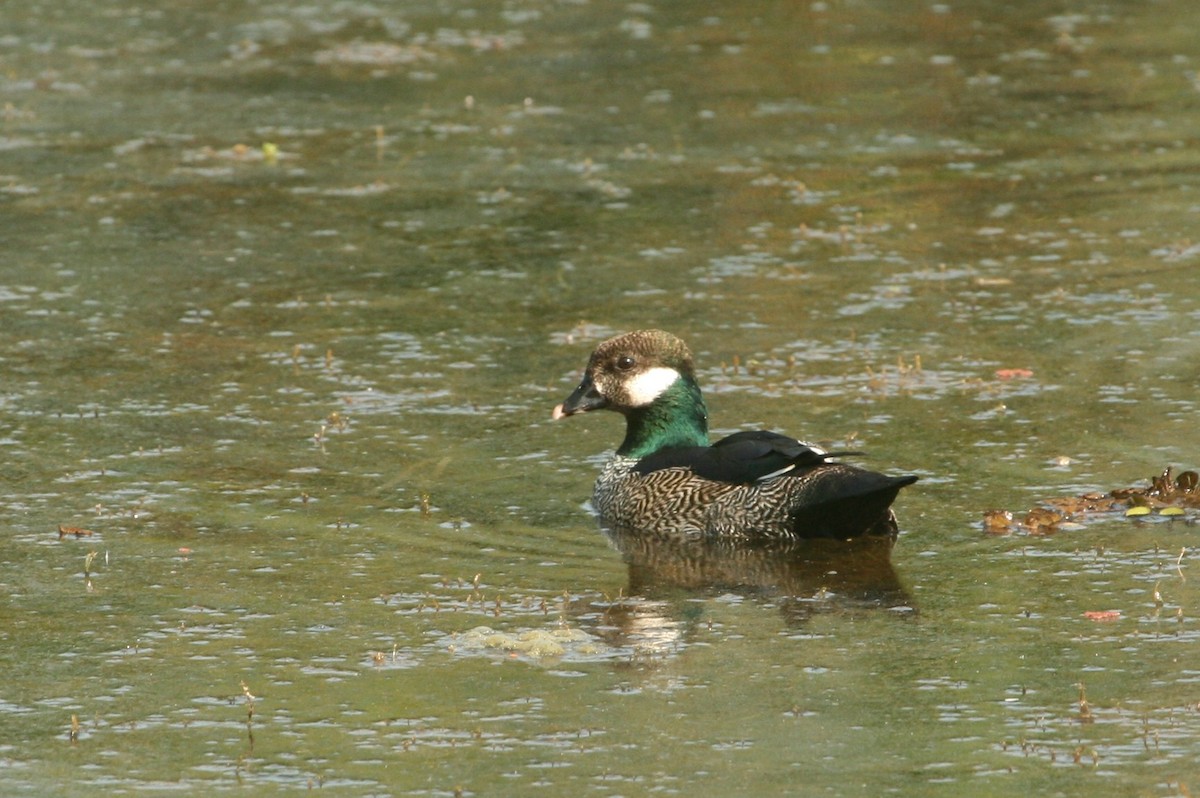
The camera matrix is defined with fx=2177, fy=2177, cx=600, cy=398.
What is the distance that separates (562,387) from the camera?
11836 millimetres

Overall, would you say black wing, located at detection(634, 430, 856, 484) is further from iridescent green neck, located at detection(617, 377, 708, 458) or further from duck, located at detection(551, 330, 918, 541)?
iridescent green neck, located at detection(617, 377, 708, 458)

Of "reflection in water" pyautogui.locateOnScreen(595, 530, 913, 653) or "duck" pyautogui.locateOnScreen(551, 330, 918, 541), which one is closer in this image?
"reflection in water" pyautogui.locateOnScreen(595, 530, 913, 653)

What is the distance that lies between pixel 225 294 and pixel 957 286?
15.1ft

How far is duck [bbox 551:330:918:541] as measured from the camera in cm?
912

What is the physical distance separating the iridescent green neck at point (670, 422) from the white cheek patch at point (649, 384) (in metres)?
0.02

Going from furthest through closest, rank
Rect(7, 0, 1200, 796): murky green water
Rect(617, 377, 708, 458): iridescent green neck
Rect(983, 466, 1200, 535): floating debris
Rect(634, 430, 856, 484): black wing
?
Rect(617, 377, 708, 458): iridescent green neck → Rect(634, 430, 856, 484): black wing → Rect(983, 466, 1200, 535): floating debris → Rect(7, 0, 1200, 796): murky green water

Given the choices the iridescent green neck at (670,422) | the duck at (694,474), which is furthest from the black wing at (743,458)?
the iridescent green neck at (670,422)

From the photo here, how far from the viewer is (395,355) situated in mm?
12391

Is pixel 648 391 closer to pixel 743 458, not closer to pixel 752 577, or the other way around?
pixel 743 458

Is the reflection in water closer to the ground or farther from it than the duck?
closer to the ground

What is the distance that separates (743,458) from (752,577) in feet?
2.60

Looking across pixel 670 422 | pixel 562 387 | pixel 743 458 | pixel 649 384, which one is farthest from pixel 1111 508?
A: pixel 562 387

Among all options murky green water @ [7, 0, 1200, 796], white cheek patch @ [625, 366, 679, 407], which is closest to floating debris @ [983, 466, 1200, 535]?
murky green water @ [7, 0, 1200, 796]

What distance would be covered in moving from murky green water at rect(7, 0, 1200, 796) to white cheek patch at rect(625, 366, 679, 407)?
481 millimetres
